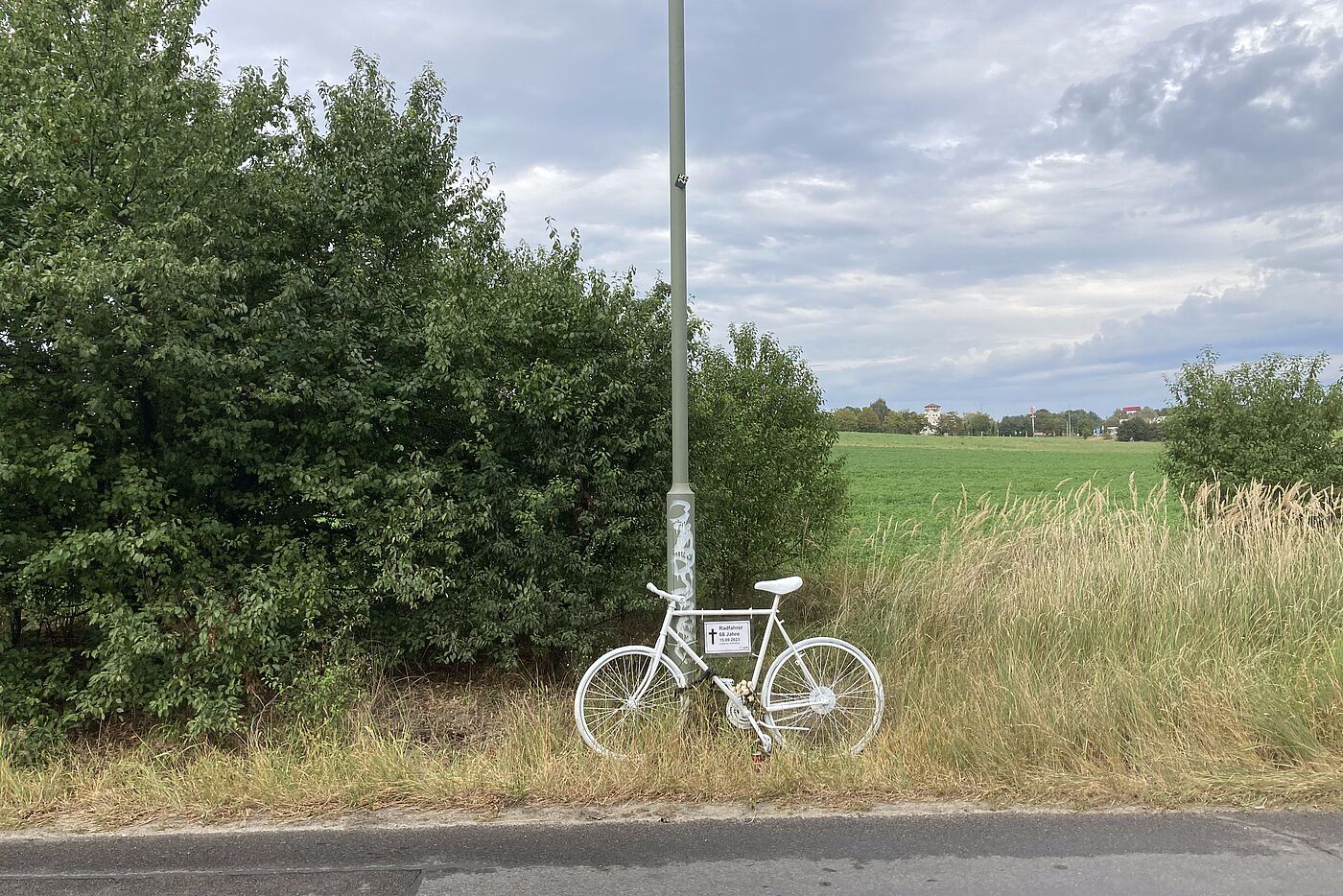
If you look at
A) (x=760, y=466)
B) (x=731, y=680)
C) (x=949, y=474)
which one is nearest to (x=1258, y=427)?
(x=760, y=466)

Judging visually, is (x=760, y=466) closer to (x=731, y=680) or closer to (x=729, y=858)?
(x=731, y=680)

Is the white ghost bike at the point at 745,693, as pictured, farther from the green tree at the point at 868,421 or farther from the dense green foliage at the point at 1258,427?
the green tree at the point at 868,421

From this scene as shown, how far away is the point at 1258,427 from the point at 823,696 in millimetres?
9887

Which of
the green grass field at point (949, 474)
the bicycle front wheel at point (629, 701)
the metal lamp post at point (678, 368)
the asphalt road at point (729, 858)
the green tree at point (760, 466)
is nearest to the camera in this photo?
the asphalt road at point (729, 858)

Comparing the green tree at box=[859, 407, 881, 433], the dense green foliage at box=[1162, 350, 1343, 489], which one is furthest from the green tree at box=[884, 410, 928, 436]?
the dense green foliage at box=[1162, 350, 1343, 489]

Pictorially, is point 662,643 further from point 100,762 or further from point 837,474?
point 837,474

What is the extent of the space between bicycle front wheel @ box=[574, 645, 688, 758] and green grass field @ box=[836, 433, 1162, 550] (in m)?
5.03

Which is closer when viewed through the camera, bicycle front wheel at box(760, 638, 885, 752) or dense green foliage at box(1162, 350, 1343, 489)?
bicycle front wheel at box(760, 638, 885, 752)

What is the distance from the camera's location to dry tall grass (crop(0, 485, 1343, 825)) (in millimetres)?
4613

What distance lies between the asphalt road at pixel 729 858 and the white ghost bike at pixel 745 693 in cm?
83

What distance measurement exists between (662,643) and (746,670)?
1632 millimetres

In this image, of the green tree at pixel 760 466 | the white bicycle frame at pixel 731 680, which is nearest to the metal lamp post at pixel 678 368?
the white bicycle frame at pixel 731 680

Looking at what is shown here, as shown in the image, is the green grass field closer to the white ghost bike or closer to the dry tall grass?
the dry tall grass

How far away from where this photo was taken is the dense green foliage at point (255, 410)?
5.51 meters
